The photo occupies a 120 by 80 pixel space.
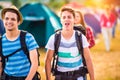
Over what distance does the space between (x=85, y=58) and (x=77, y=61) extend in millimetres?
128

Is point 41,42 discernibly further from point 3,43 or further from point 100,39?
point 3,43

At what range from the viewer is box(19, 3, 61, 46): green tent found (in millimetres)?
12011

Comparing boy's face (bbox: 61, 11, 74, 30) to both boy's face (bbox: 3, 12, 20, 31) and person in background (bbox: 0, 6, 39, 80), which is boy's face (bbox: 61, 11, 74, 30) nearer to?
person in background (bbox: 0, 6, 39, 80)

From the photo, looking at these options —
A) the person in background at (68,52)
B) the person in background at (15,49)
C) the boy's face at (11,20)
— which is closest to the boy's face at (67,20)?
the person in background at (68,52)

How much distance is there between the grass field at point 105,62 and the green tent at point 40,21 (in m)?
0.71

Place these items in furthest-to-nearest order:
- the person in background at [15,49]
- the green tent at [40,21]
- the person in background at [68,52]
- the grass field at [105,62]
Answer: the green tent at [40,21] → the grass field at [105,62] → the person in background at [68,52] → the person in background at [15,49]

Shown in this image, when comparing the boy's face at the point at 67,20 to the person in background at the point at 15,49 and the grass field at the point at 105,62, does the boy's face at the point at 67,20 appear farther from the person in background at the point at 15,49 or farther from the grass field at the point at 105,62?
the grass field at the point at 105,62

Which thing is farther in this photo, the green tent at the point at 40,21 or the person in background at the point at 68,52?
the green tent at the point at 40,21

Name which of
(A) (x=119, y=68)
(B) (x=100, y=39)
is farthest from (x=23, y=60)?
(B) (x=100, y=39)

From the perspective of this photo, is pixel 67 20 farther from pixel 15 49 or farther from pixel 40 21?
pixel 40 21

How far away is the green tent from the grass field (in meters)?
0.71

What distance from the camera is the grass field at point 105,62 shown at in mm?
8898

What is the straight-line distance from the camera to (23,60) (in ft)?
13.1

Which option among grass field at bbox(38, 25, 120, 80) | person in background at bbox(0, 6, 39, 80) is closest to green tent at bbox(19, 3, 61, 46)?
grass field at bbox(38, 25, 120, 80)
